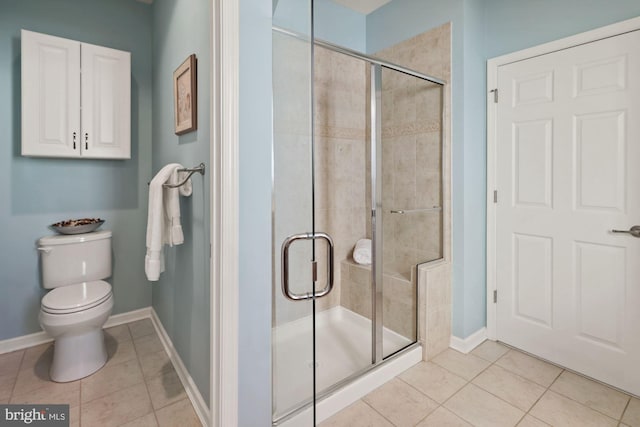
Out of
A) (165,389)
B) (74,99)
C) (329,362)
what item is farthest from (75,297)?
(329,362)

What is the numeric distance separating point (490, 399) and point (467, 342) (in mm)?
498

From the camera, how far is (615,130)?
1.72 metres

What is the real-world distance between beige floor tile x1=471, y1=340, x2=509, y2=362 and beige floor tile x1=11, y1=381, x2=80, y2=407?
244cm

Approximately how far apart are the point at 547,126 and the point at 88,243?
10.6 feet

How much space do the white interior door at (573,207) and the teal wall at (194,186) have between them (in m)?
2.00

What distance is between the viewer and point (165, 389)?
172cm

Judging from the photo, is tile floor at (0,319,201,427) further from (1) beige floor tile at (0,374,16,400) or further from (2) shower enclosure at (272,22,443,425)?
(2) shower enclosure at (272,22,443,425)

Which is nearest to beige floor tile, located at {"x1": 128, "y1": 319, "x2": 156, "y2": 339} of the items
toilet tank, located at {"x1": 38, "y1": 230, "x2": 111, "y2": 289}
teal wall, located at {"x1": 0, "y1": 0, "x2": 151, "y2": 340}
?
teal wall, located at {"x1": 0, "y1": 0, "x2": 151, "y2": 340}

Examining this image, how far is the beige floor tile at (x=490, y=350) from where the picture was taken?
207 cm

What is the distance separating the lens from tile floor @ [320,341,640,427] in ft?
4.96

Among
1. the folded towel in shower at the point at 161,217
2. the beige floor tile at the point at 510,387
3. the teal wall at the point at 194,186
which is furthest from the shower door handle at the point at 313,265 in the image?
the beige floor tile at the point at 510,387

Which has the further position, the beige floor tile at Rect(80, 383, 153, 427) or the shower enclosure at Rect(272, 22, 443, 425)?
the shower enclosure at Rect(272, 22, 443, 425)

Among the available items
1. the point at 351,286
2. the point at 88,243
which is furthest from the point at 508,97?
the point at 88,243

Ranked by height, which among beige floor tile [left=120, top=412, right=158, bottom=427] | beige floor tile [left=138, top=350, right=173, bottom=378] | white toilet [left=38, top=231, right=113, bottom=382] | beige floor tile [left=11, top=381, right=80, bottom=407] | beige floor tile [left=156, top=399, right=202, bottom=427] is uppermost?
white toilet [left=38, top=231, right=113, bottom=382]
